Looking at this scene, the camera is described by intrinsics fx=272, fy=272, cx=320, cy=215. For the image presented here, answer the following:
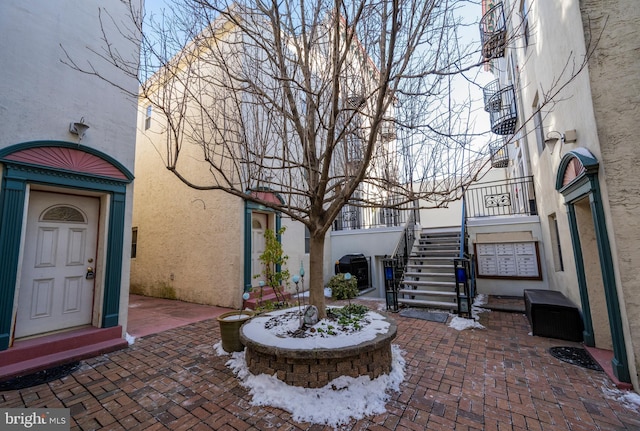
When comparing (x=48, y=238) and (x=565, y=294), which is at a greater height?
(x=48, y=238)

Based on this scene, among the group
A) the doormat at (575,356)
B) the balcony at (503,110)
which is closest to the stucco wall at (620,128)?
the doormat at (575,356)

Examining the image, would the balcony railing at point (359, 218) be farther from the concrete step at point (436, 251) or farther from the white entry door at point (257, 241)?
the white entry door at point (257, 241)

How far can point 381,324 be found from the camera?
3.44m

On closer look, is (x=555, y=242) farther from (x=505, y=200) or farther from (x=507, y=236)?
(x=505, y=200)

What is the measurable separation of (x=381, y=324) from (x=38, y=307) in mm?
4684

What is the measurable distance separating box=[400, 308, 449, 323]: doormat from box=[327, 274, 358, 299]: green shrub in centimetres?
166

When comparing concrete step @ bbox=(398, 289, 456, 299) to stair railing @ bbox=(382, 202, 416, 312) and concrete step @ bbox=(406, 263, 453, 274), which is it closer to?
stair railing @ bbox=(382, 202, 416, 312)

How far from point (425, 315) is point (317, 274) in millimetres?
3072

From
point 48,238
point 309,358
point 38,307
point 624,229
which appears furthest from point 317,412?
point 48,238

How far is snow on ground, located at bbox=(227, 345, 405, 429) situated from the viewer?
2426mm

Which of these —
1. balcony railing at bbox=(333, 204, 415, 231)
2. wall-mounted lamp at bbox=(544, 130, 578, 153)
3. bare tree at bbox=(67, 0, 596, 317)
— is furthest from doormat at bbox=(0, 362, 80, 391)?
balcony railing at bbox=(333, 204, 415, 231)

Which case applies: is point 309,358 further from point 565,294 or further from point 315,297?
point 565,294

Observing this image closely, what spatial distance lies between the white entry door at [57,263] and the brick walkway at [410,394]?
972 mm

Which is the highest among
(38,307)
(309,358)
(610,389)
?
(38,307)
